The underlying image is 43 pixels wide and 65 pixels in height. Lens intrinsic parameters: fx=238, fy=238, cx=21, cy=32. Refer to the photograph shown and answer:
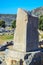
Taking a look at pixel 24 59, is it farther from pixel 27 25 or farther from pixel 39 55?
pixel 27 25

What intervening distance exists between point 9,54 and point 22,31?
187cm

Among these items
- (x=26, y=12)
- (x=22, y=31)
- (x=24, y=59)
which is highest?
(x=26, y=12)

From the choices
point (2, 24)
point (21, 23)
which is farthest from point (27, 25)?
point (2, 24)

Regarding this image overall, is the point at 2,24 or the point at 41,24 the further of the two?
the point at 2,24

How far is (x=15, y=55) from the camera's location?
16.1 metres

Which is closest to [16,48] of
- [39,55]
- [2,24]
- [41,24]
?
[39,55]

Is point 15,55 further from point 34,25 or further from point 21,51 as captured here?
point 34,25

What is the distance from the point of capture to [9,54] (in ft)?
54.4

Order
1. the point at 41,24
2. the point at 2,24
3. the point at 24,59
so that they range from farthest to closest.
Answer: the point at 2,24
the point at 41,24
the point at 24,59

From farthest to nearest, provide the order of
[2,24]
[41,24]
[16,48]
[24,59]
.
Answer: [2,24]
[41,24]
[16,48]
[24,59]

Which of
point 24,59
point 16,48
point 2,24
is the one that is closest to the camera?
point 24,59

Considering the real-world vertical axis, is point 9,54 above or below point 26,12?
below

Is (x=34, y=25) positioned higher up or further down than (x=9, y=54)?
higher up

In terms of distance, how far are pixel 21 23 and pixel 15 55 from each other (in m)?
2.22
